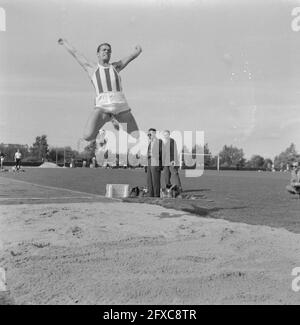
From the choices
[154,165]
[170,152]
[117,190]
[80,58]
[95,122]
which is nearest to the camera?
[80,58]

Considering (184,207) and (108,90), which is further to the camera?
(184,207)

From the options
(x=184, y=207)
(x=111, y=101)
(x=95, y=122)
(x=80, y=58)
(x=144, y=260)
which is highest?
(x=80, y=58)

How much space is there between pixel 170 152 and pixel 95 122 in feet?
10.1

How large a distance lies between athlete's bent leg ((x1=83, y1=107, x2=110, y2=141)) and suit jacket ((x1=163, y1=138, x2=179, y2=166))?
99.1 inches

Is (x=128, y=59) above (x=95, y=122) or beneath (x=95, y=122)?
above

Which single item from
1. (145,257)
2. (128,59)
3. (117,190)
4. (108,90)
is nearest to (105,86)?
(108,90)

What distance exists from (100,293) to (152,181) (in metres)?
6.31

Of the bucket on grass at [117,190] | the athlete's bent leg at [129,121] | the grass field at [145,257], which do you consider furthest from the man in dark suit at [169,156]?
the grass field at [145,257]

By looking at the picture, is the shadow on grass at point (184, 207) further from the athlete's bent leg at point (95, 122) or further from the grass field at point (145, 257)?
the athlete's bent leg at point (95, 122)

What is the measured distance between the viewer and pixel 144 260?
13.3ft

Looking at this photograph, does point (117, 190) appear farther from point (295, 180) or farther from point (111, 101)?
point (295, 180)

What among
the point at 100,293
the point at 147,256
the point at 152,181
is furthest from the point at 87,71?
the point at 100,293

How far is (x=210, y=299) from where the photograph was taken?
126 inches
